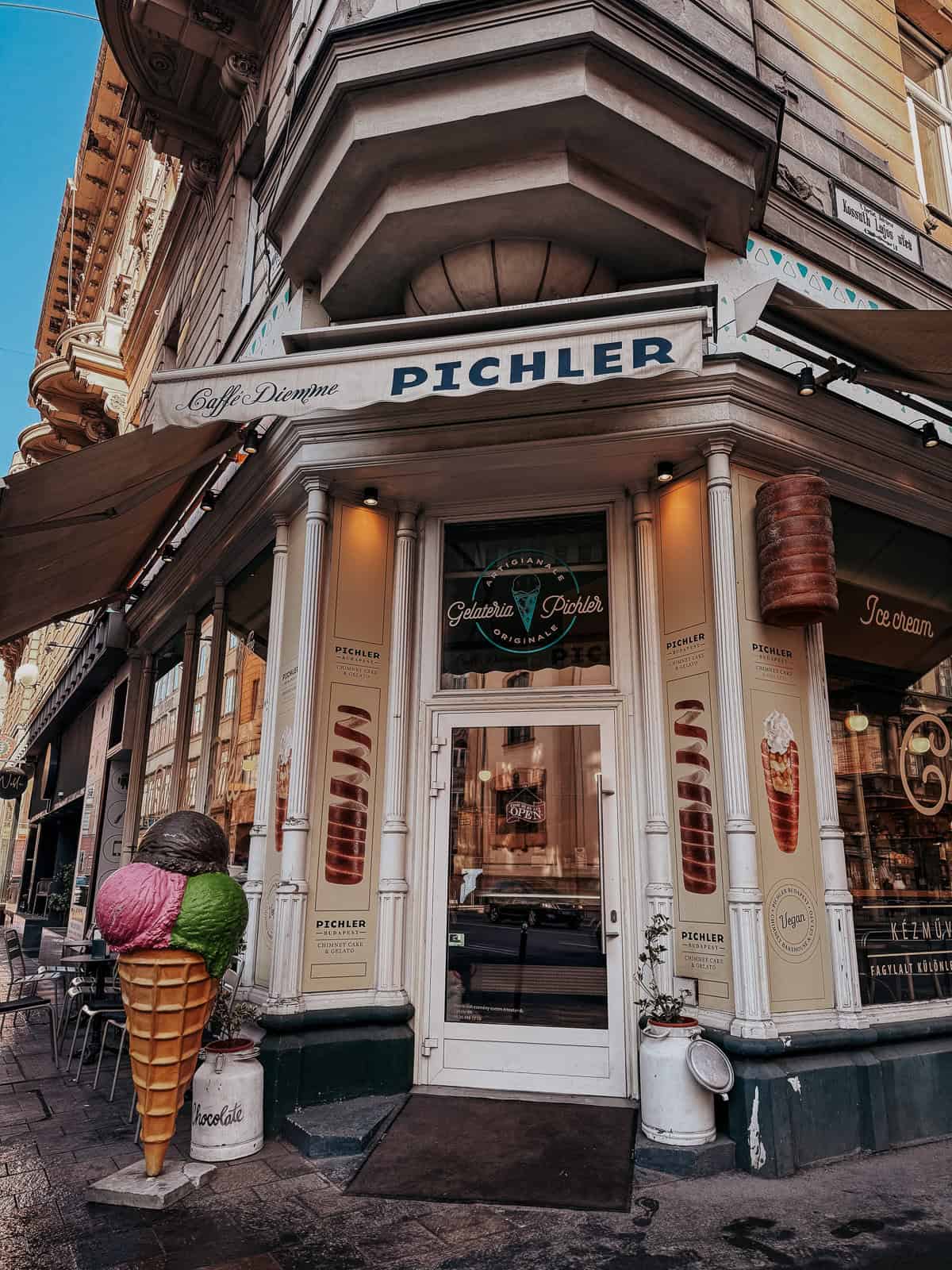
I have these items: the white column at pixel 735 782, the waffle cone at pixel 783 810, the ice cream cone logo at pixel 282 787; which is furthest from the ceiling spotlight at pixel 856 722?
the ice cream cone logo at pixel 282 787

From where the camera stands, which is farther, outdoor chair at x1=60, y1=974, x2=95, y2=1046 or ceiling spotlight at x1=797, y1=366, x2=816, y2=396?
outdoor chair at x1=60, y1=974, x2=95, y2=1046

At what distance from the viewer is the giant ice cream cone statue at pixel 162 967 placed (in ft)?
13.7

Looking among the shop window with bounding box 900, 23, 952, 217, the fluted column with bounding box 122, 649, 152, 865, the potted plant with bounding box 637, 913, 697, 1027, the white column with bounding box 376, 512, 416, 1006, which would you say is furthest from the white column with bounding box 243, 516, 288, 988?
the shop window with bounding box 900, 23, 952, 217

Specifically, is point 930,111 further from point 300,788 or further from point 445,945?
point 445,945

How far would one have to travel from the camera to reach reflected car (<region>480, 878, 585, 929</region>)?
5.54m

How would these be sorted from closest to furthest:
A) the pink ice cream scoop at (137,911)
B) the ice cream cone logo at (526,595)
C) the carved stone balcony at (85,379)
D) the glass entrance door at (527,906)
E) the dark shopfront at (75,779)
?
the pink ice cream scoop at (137,911) → the glass entrance door at (527,906) → the ice cream cone logo at (526,595) → the dark shopfront at (75,779) → the carved stone balcony at (85,379)

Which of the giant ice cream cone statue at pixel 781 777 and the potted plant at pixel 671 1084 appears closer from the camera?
the potted plant at pixel 671 1084

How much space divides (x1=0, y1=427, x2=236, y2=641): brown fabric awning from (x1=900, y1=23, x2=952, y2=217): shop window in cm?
815

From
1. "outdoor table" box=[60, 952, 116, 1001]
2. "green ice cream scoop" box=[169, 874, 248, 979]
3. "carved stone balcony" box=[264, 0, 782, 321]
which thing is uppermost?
"carved stone balcony" box=[264, 0, 782, 321]

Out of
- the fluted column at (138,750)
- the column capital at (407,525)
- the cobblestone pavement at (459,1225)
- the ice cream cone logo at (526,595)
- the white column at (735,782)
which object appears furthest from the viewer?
the fluted column at (138,750)

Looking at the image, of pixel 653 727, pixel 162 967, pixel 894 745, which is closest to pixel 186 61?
pixel 653 727

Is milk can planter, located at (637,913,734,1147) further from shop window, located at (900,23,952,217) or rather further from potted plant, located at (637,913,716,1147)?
shop window, located at (900,23,952,217)

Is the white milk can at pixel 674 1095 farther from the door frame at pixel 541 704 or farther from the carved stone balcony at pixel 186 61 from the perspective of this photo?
the carved stone balcony at pixel 186 61

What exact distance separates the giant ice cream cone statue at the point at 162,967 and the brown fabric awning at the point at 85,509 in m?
2.96
